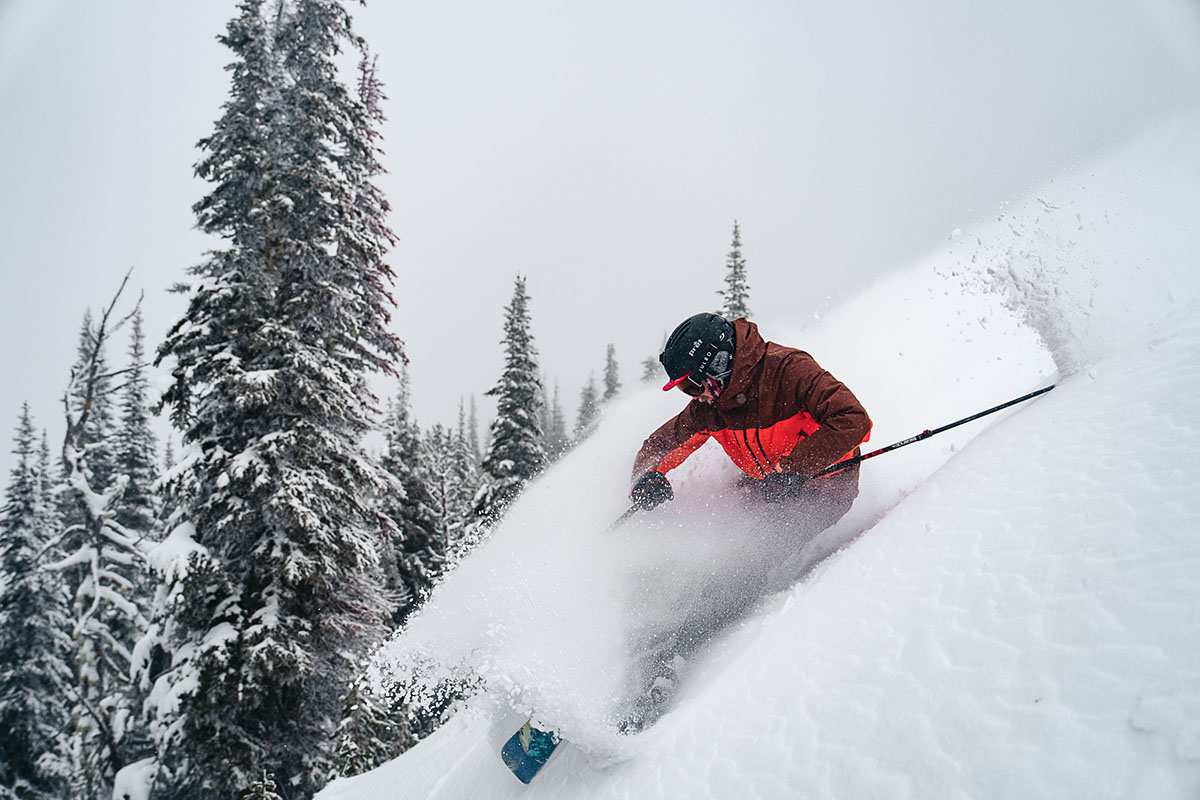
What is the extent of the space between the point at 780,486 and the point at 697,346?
1.19 meters

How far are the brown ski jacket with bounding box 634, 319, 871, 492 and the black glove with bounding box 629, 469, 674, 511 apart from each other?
0.14m

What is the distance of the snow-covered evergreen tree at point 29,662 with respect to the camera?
17.3m

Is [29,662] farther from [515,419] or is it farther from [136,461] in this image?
[515,419]

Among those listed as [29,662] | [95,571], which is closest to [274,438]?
[95,571]

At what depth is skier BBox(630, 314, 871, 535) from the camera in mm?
3859

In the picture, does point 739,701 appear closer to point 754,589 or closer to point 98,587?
point 754,589

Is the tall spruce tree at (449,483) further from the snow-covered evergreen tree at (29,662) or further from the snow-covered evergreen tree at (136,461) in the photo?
the snow-covered evergreen tree at (29,662)

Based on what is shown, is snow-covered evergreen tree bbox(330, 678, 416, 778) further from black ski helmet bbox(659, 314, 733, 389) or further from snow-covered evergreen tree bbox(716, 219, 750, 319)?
snow-covered evergreen tree bbox(716, 219, 750, 319)

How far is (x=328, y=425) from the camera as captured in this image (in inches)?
356

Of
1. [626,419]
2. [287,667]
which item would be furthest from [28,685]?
[626,419]

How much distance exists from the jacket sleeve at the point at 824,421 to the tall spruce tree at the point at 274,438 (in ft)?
22.7

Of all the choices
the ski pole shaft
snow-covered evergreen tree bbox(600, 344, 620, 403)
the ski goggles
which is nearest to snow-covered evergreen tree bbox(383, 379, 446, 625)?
the ski pole shaft

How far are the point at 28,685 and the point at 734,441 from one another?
24641 mm

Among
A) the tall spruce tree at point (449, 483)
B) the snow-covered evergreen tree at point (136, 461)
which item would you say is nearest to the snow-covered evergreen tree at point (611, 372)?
the tall spruce tree at point (449, 483)
